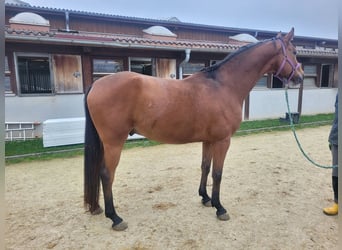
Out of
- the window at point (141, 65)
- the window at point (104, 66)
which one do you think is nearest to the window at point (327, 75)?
the window at point (141, 65)

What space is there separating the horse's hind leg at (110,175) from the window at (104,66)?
15.8 feet

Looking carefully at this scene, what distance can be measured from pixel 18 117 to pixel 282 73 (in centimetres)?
591

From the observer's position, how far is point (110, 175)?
2.23 meters

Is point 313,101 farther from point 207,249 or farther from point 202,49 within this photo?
point 207,249

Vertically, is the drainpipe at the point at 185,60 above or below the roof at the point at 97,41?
below

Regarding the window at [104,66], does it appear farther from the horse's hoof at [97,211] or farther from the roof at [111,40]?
the horse's hoof at [97,211]

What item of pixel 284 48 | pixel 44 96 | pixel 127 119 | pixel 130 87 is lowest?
pixel 44 96

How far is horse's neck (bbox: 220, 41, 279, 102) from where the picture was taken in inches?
97.4

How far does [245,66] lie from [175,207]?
5.60 ft

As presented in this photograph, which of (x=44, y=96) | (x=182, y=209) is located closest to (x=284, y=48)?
(x=182, y=209)

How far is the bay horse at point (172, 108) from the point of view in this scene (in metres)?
2.17

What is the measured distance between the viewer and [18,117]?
573cm

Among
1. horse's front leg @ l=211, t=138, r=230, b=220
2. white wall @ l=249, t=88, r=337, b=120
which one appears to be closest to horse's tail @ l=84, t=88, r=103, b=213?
horse's front leg @ l=211, t=138, r=230, b=220

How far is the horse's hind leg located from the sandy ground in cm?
10
